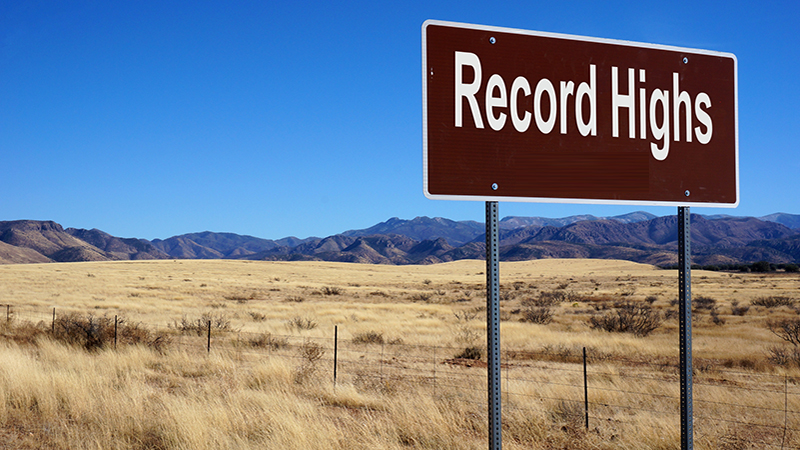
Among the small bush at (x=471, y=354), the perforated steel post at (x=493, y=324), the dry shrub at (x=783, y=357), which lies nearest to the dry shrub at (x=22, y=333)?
the small bush at (x=471, y=354)

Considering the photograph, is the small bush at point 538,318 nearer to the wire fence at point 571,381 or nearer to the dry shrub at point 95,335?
the wire fence at point 571,381

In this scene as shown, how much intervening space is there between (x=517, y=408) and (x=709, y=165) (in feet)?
21.5

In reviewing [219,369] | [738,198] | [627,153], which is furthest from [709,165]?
[219,369]

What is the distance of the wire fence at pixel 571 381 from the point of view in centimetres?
859

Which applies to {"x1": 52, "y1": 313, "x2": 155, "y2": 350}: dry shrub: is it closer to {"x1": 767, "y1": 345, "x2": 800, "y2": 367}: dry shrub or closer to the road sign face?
the road sign face

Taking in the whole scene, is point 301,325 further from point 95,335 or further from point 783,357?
point 783,357

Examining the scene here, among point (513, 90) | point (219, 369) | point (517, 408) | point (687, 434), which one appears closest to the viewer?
point (513, 90)

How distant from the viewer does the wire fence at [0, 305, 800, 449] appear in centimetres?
859

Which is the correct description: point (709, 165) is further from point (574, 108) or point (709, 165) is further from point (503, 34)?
point (503, 34)

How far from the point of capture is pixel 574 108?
312cm

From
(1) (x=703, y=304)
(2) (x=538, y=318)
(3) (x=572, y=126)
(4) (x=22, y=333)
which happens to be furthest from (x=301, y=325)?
(1) (x=703, y=304)

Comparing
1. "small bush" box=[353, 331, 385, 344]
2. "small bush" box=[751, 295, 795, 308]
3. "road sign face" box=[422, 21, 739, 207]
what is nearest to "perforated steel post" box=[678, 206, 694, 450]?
"road sign face" box=[422, 21, 739, 207]

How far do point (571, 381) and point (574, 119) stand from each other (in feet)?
33.7

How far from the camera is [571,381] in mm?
11969
